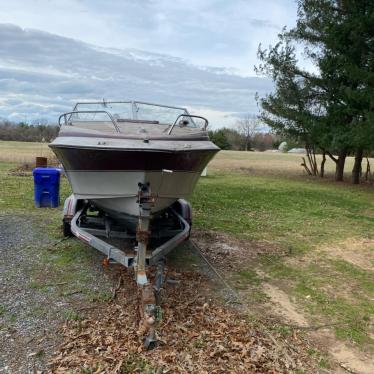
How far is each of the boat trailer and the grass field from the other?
48.7 inches

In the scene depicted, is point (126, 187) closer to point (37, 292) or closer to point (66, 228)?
point (37, 292)

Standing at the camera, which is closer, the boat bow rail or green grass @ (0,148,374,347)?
green grass @ (0,148,374,347)

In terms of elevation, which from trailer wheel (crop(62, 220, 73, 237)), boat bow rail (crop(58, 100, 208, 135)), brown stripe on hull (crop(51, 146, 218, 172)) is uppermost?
boat bow rail (crop(58, 100, 208, 135))

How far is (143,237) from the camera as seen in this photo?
15.3ft

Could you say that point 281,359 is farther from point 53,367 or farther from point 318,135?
point 318,135

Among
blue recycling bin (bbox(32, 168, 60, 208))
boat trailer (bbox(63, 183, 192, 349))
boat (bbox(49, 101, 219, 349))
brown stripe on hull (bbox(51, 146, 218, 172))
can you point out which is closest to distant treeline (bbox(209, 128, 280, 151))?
blue recycling bin (bbox(32, 168, 60, 208))

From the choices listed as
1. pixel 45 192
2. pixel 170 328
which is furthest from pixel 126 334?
pixel 45 192

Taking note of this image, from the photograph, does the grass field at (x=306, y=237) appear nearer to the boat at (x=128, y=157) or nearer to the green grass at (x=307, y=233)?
the green grass at (x=307, y=233)

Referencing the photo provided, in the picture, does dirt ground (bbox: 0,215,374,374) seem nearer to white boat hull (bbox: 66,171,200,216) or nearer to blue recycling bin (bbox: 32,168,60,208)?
white boat hull (bbox: 66,171,200,216)

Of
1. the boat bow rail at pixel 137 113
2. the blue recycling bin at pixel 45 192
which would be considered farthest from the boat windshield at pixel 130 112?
the blue recycling bin at pixel 45 192

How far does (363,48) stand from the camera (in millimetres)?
15945

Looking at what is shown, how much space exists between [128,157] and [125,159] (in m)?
0.05

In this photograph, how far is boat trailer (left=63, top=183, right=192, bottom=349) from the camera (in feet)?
13.1

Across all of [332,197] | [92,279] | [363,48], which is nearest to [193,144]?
[92,279]
